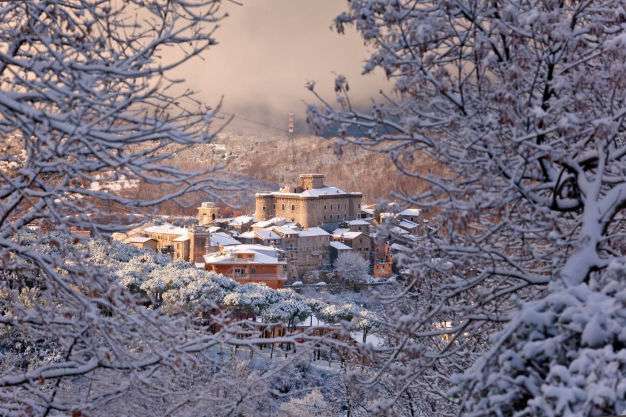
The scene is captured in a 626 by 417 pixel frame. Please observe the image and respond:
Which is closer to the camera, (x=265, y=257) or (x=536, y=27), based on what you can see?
(x=536, y=27)

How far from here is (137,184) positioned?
4426mm

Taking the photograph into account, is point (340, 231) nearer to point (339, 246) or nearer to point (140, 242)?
point (339, 246)

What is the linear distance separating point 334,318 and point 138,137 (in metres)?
25.0

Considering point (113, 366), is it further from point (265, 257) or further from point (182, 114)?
point (265, 257)

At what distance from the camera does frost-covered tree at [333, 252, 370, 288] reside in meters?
53.0

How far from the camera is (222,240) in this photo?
180 ft

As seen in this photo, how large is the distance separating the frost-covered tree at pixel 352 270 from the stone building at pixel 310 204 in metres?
14.2

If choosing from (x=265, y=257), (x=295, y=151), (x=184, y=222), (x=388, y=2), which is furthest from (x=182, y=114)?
(x=295, y=151)

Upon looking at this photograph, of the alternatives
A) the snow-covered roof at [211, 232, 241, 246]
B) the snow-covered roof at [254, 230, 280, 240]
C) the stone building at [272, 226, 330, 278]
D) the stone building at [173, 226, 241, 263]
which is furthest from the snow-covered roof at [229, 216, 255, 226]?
the stone building at [173, 226, 241, 263]

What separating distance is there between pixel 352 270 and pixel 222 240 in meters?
10.1

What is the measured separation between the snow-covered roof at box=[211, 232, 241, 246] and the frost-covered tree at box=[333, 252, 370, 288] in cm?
812

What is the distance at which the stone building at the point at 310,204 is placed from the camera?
70.0 m

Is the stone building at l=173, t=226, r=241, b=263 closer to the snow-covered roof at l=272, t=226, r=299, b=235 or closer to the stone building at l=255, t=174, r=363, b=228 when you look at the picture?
the snow-covered roof at l=272, t=226, r=299, b=235

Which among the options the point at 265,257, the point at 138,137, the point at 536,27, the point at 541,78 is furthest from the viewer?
the point at 265,257
